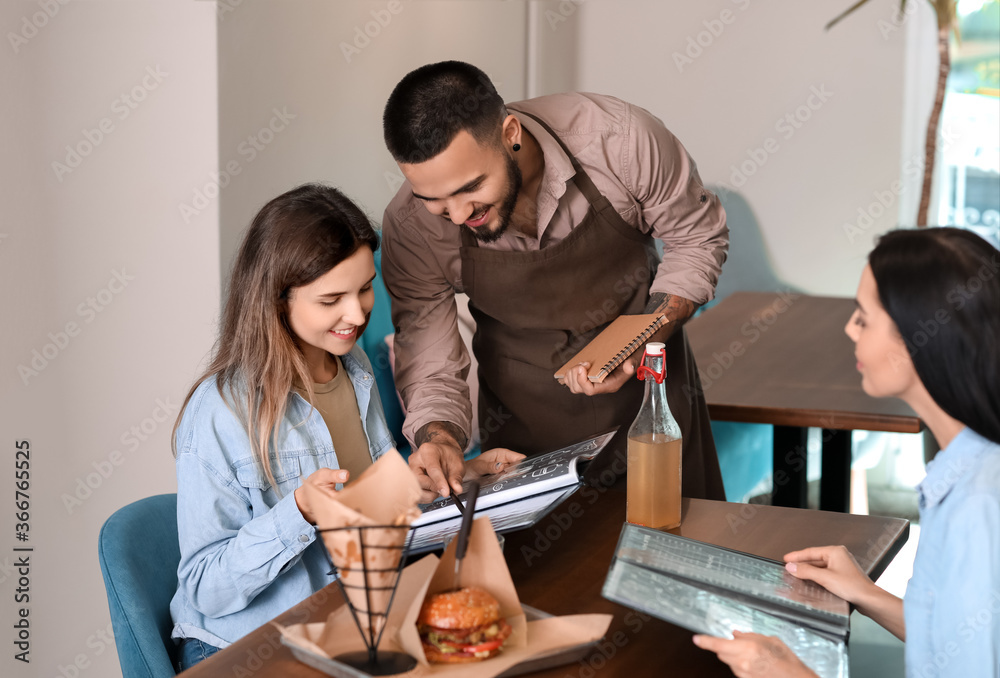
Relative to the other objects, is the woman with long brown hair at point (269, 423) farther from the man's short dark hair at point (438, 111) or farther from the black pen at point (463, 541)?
the black pen at point (463, 541)

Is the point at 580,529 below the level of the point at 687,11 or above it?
below

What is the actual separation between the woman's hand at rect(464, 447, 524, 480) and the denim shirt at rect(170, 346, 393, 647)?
213 mm

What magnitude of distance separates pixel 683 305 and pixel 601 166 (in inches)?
11.8

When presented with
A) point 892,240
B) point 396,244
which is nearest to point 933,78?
point 396,244

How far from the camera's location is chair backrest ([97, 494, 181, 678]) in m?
1.25

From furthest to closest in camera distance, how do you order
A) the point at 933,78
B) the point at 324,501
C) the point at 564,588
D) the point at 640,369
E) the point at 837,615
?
the point at 933,78 < the point at 640,369 < the point at 564,588 < the point at 837,615 < the point at 324,501

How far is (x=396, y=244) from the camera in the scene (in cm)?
178

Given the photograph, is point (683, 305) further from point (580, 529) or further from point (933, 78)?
point (933, 78)

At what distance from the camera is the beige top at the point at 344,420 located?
153 centimetres

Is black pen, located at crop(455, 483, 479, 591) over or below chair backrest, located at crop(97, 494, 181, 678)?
over

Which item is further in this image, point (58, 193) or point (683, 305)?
point (58, 193)

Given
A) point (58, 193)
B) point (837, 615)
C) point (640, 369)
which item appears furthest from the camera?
point (58, 193)

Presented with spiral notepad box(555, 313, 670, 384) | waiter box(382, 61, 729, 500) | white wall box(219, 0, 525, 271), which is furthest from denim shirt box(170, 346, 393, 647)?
white wall box(219, 0, 525, 271)

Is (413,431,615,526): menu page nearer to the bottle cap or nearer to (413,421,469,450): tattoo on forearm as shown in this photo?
the bottle cap
